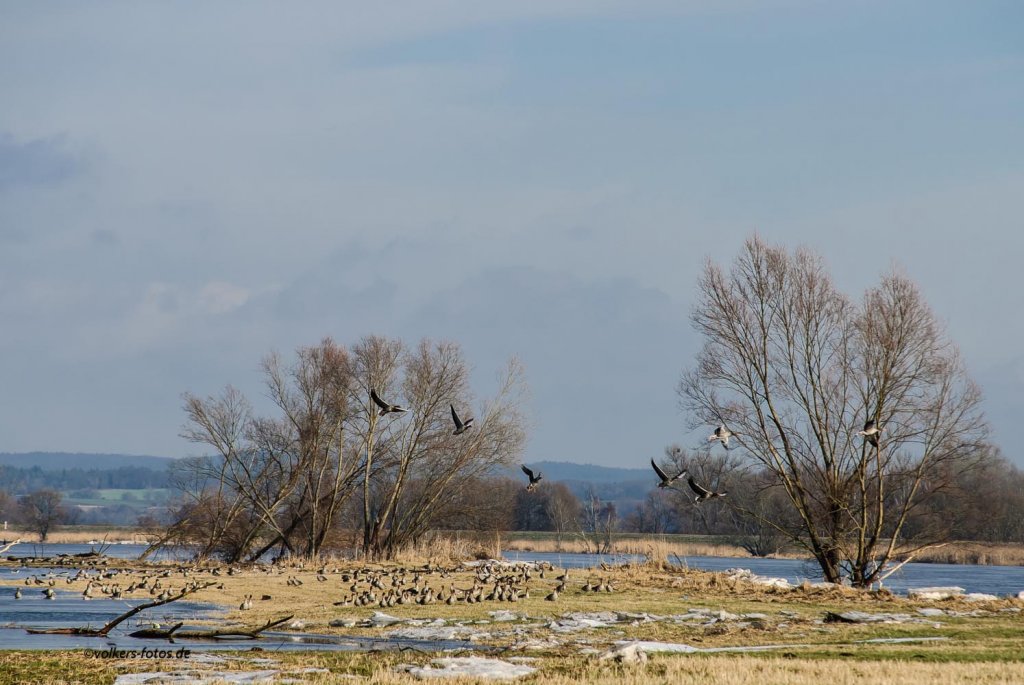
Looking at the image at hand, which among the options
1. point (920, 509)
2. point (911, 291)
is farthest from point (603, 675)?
point (920, 509)

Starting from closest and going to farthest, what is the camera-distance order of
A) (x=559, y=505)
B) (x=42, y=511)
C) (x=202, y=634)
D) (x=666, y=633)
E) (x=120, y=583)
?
(x=202, y=634)
(x=666, y=633)
(x=120, y=583)
(x=42, y=511)
(x=559, y=505)

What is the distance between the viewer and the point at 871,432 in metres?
31.8

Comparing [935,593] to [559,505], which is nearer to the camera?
[935,593]

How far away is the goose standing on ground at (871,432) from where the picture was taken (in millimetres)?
31875

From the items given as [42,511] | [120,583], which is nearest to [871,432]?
[120,583]

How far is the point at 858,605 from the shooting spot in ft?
90.2

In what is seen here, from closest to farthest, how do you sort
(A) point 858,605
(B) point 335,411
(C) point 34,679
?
(C) point 34,679 < (A) point 858,605 < (B) point 335,411

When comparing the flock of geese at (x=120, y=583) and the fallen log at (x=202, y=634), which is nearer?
the fallen log at (x=202, y=634)

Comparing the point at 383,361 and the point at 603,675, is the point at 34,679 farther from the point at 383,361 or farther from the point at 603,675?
the point at 383,361

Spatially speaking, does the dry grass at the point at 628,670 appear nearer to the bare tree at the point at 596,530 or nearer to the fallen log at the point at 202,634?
the fallen log at the point at 202,634

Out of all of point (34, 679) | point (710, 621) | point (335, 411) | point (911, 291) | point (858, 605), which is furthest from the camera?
point (335, 411)

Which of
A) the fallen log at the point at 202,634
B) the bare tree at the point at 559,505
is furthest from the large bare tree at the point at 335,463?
the bare tree at the point at 559,505

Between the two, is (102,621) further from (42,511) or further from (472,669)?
(42,511)

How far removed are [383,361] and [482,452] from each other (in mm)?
6155
